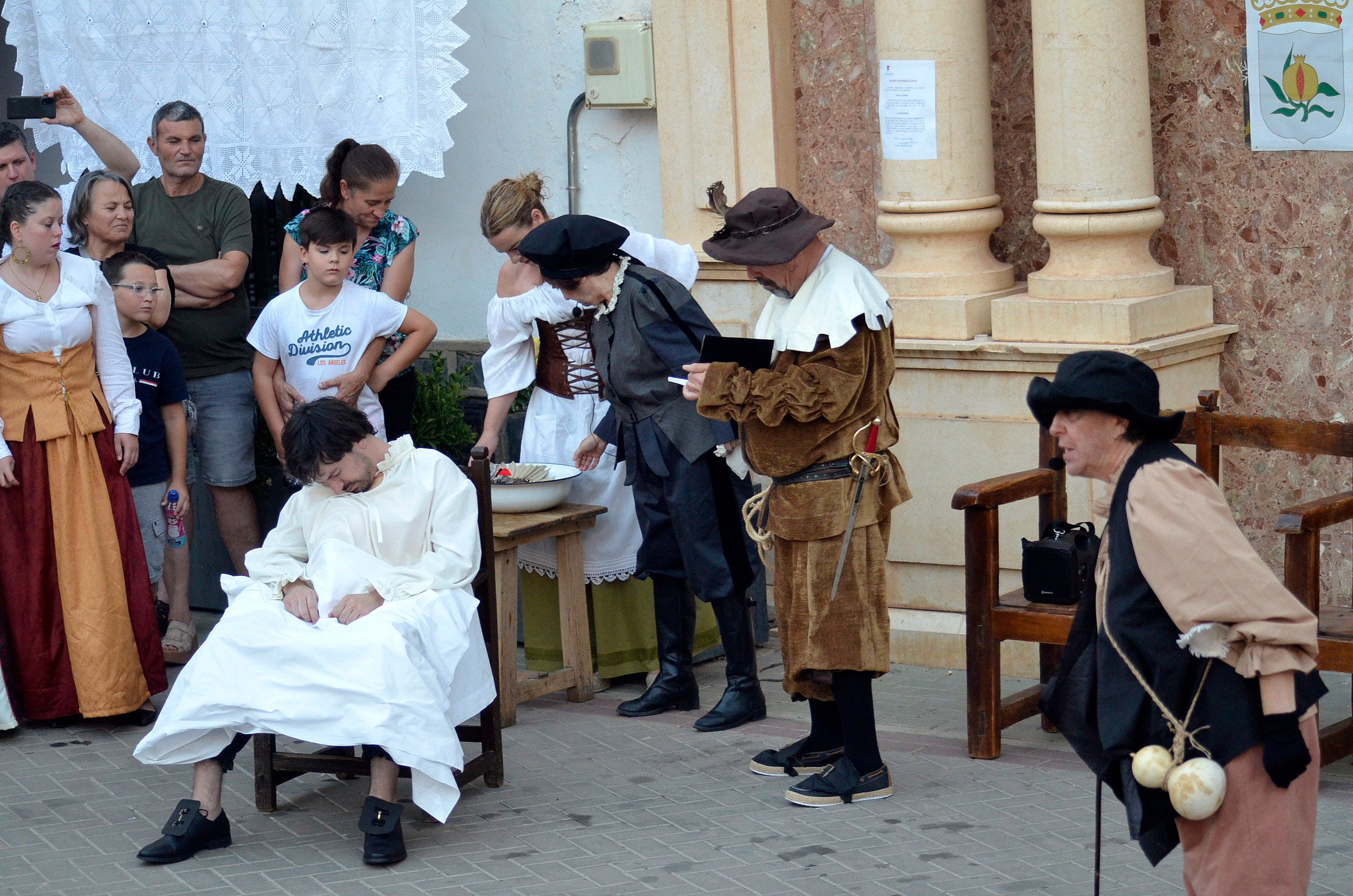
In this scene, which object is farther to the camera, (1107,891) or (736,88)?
(736,88)

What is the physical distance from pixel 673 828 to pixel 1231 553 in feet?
6.95

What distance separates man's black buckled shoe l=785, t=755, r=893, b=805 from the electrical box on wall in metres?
3.28

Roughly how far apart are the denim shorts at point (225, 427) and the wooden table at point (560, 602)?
54.0 inches

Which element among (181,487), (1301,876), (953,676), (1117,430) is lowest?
(953,676)

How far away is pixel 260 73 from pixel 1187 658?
5.47m

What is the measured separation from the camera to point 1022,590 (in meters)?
5.13

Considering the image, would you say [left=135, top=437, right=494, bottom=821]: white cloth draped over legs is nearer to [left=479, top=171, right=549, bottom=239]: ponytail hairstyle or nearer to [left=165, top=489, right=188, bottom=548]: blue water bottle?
[left=479, top=171, right=549, bottom=239]: ponytail hairstyle

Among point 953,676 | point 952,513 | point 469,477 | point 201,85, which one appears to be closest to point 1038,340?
point 952,513

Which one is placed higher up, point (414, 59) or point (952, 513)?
point (414, 59)

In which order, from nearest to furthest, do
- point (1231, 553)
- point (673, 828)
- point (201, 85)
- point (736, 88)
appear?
point (1231, 553) < point (673, 828) < point (736, 88) < point (201, 85)

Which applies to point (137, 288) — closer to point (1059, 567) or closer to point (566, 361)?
point (566, 361)

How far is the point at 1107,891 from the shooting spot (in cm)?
405

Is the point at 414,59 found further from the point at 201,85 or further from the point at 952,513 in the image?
the point at 952,513

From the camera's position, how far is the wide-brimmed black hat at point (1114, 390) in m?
3.06
